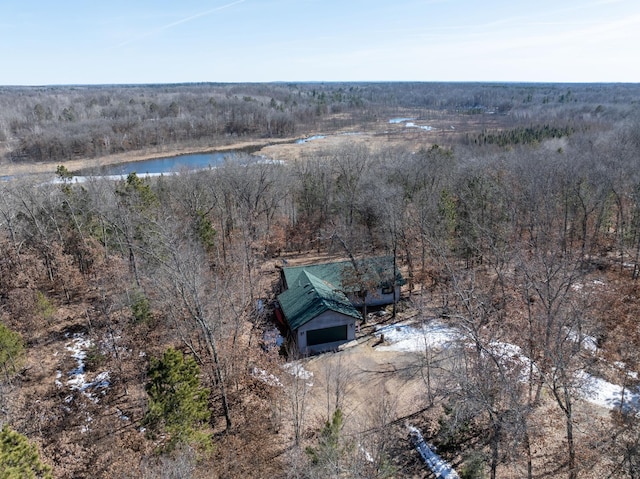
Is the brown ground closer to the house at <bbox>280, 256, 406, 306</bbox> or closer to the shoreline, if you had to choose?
the shoreline

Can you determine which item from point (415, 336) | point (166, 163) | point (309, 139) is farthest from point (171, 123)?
point (415, 336)

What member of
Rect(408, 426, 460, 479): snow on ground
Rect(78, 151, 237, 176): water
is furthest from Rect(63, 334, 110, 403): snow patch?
Rect(78, 151, 237, 176): water

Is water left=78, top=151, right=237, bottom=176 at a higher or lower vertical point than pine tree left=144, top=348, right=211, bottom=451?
higher

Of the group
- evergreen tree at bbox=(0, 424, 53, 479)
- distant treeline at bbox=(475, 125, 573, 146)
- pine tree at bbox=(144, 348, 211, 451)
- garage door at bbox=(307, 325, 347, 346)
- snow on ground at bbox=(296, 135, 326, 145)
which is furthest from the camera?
snow on ground at bbox=(296, 135, 326, 145)

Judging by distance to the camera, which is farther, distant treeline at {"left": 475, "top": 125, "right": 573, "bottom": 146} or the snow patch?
distant treeline at {"left": 475, "top": 125, "right": 573, "bottom": 146}

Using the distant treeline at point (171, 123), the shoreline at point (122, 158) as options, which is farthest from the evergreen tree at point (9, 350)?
the distant treeline at point (171, 123)

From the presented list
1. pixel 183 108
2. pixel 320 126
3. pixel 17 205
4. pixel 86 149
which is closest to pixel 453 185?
pixel 17 205

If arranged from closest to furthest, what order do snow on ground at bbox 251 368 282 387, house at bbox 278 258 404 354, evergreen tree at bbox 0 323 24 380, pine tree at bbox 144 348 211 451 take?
pine tree at bbox 144 348 211 451
evergreen tree at bbox 0 323 24 380
snow on ground at bbox 251 368 282 387
house at bbox 278 258 404 354
